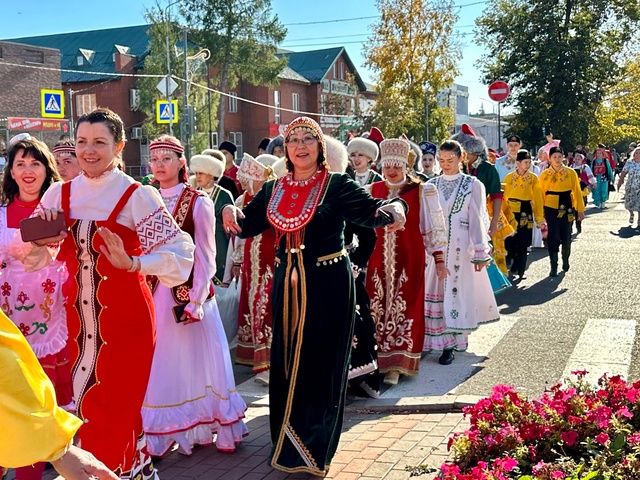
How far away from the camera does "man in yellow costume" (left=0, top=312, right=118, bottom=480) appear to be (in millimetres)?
1929

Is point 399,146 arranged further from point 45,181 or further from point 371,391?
point 45,181

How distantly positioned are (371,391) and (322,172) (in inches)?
88.8

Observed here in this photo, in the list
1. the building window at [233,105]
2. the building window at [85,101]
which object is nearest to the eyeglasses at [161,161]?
the building window at [85,101]

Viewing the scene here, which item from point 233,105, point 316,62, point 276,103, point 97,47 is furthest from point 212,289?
point 316,62

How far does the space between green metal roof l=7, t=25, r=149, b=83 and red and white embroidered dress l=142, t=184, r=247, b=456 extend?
56.8 meters

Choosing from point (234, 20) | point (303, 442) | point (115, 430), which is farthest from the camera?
point (234, 20)

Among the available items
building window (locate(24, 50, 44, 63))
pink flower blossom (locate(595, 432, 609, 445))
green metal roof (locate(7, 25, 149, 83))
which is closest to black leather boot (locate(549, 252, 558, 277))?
pink flower blossom (locate(595, 432, 609, 445))

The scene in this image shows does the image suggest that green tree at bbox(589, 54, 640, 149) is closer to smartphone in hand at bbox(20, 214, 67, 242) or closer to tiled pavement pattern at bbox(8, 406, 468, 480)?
tiled pavement pattern at bbox(8, 406, 468, 480)

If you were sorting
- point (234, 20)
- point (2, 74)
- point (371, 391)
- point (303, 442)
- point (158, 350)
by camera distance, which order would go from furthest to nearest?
point (234, 20) < point (2, 74) < point (371, 391) < point (158, 350) < point (303, 442)

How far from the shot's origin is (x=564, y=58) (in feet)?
115

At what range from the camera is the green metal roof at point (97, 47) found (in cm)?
6184

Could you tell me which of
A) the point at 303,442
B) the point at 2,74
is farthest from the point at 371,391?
the point at 2,74

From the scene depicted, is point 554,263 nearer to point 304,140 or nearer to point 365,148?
point 365,148

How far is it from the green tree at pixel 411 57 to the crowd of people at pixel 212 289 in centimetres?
2408
